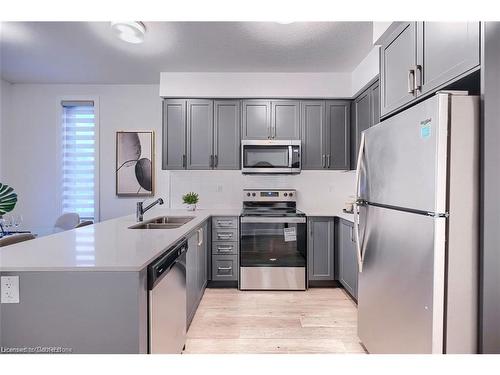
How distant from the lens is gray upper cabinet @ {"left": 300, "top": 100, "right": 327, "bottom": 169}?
11.8ft

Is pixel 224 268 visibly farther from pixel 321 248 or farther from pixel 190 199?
pixel 321 248

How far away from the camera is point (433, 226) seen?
3.96 ft

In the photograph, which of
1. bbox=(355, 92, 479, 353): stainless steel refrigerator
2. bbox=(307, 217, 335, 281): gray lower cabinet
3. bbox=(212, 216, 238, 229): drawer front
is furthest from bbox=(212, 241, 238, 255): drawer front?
bbox=(355, 92, 479, 353): stainless steel refrigerator

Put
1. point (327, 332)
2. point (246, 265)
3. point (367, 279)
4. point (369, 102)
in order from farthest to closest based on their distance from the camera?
1. point (246, 265)
2. point (369, 102)
3. point (327, 332)
4. point (367, 279)

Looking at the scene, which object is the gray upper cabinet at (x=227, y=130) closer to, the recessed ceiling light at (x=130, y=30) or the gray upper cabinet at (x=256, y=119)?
the gray upper cabinet at (x=256, y=119)

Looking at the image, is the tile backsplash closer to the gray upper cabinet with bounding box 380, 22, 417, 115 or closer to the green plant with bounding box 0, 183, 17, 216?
the green plant with bounding box 0, 183, 17, 216

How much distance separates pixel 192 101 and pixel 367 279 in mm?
2923

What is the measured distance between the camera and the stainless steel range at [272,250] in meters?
3.22

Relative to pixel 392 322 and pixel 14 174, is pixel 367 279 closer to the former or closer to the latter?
pixel 392 322

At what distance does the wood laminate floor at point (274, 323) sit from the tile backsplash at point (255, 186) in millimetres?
1214

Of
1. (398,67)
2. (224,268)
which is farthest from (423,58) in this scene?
(224,268)

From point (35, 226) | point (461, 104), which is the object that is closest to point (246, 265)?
point (461, 104)

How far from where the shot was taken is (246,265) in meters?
3.26

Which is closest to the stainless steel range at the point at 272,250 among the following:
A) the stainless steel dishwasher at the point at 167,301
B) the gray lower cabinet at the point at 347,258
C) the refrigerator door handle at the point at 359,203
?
the gray lower cabinet at the point at 347,258
